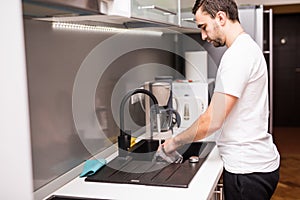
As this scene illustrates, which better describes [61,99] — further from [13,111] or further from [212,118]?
[212,118]

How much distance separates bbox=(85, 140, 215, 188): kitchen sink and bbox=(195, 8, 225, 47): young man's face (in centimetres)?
60

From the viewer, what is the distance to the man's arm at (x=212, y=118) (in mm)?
1600

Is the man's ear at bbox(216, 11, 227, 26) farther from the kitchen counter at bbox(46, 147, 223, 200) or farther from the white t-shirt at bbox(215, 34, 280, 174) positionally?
the kitchen counter at bbox(46, 147, 223, 200)

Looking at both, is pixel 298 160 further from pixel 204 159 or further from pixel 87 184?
pixel 87 184

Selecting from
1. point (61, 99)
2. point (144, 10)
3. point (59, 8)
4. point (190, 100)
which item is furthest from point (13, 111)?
point (190, 100)

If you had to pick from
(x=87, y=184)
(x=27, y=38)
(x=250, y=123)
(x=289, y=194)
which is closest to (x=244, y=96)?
(x=250, y=123)

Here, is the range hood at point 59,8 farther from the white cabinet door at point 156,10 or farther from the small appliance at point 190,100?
the small appliance at point 190,100

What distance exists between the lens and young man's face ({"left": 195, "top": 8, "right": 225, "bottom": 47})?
5.74ft

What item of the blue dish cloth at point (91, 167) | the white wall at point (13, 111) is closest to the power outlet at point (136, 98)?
the blue dish cloth at point (91, 167)

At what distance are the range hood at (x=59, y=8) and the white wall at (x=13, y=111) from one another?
0.32 ft

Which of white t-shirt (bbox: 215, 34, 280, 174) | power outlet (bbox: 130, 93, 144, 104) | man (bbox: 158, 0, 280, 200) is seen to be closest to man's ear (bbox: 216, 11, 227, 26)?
man (bbox: 158, 0, 280, 200)

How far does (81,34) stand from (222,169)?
919 mm

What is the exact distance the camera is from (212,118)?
1.65m

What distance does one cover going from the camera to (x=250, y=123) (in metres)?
1.71
